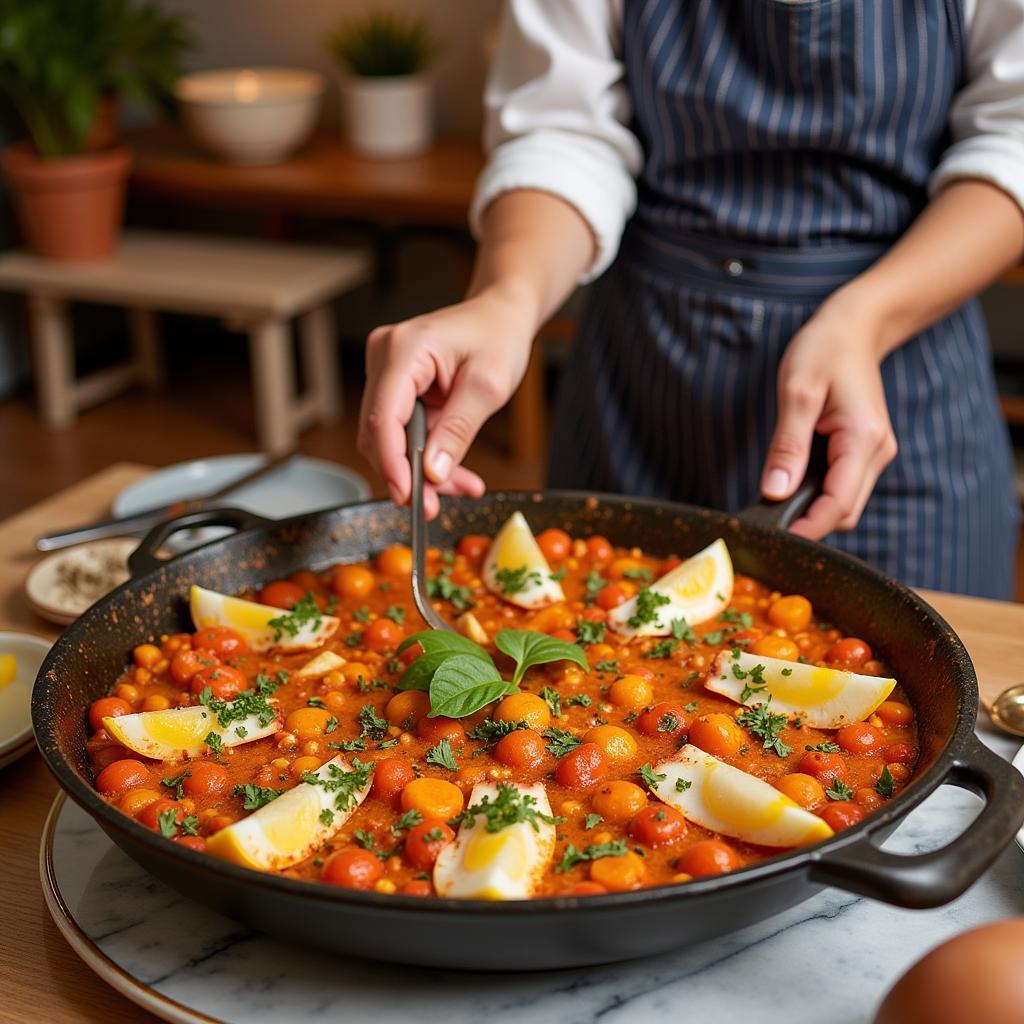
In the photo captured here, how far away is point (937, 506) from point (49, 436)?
3573 mm

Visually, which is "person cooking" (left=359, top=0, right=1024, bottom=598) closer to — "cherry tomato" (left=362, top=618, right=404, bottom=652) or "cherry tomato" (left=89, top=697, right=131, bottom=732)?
"cherry tomato" (left=362, top=618, right=404, bottom=652)

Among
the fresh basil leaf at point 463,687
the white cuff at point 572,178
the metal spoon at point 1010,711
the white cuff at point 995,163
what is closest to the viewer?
the fresh basil leaf at point 463,687

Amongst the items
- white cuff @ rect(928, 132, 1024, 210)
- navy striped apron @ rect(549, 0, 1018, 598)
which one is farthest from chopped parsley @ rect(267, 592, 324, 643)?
white cuff @ rect(928, 132, 1024, 210)

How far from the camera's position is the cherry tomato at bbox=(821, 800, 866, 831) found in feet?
3.36

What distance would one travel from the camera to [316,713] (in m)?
1.21

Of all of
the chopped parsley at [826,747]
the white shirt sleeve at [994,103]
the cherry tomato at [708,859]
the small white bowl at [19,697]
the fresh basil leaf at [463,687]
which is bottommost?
the small white bowl at [19,697]

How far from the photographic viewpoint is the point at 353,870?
38.1 inches

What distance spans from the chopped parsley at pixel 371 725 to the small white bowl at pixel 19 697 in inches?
11.9

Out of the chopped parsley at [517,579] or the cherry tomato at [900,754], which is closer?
the cherry tomato at [900,754]

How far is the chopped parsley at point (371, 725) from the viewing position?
3.89ft

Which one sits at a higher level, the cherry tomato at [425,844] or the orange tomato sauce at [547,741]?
the cherry tomato at [425,844]

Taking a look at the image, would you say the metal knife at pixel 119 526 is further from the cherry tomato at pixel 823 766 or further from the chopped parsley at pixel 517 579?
the cherry tomato at pixel 823 766

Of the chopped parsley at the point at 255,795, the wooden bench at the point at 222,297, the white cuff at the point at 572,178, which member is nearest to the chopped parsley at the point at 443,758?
the chopped parsley at the point at 255,795

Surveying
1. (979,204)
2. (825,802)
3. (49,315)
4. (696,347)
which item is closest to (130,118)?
(49,315)
